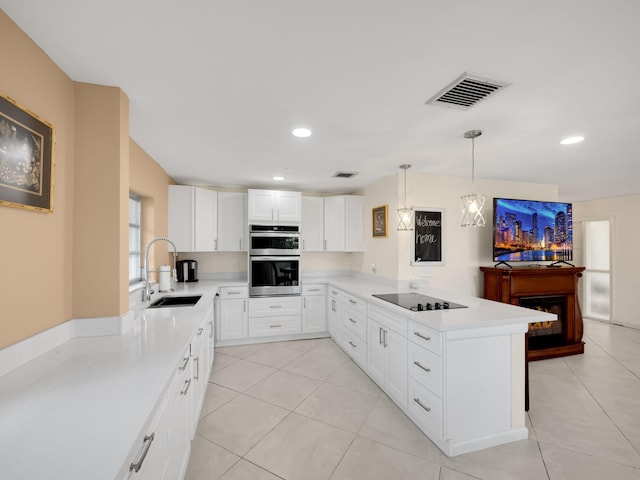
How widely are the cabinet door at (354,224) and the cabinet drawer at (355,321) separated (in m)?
1.15

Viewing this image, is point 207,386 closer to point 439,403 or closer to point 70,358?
point 70,358

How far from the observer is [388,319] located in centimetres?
256

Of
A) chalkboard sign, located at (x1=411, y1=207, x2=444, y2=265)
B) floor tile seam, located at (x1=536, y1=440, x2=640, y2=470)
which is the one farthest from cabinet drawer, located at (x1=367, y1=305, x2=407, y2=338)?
floor tile seam, located at (x1=536, y1=440, x2=640, y2=470)

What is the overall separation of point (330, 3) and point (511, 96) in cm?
131

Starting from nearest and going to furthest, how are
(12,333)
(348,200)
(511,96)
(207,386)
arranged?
(12,333) < (511,96) < (207,386) < (348,200)

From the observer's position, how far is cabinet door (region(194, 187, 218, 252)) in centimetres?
392

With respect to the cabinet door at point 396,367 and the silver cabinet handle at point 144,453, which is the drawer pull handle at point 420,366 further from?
the silver cabinet handle at point 144,453

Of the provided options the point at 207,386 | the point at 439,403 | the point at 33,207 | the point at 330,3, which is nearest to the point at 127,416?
the point at 33,207

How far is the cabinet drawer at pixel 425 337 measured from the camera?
1.91 meters

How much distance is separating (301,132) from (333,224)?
2.30m

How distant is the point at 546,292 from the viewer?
368 centimetres

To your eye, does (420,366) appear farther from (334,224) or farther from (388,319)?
(334,224)

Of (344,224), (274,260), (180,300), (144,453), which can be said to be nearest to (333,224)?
(344,224)

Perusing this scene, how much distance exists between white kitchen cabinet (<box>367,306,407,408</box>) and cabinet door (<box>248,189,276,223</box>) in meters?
2.03
